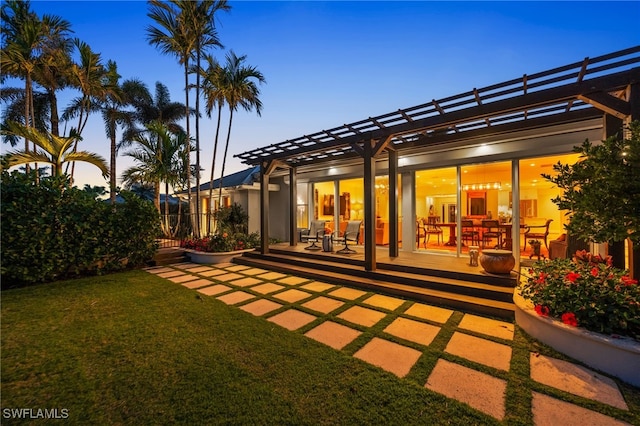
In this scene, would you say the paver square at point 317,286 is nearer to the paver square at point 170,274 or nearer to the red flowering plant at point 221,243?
the paver square at point 170,274

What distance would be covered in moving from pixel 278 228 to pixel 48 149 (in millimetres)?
7663

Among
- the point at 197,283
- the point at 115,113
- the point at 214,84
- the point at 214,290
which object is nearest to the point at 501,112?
the point at 214,290

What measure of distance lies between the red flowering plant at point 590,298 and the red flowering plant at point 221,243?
7.11m

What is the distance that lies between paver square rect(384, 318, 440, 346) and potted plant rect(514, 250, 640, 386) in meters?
1.09

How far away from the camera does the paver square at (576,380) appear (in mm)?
1881

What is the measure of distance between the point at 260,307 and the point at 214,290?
4.72 ft

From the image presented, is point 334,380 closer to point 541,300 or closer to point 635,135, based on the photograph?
point 541,300

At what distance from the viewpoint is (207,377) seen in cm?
209

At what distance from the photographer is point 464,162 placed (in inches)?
253

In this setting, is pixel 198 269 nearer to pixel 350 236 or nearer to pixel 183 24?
pixel 350 236

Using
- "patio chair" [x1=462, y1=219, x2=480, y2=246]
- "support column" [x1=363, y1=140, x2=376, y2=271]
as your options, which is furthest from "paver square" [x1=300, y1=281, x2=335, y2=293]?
"patio chair" [x1=462, y1=219, x2=480, y2=246]

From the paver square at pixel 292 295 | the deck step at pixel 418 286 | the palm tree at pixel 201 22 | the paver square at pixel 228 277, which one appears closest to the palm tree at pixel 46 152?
the paver square at pixel 228 277

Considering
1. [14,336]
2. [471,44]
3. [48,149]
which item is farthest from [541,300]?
[48,149]

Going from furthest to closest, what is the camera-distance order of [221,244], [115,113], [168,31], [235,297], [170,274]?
[115,113], [221,244], [168,31], [170,274], [235,297]
